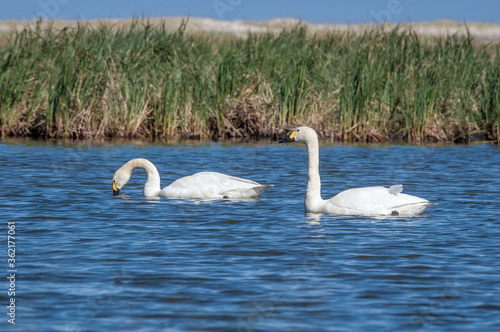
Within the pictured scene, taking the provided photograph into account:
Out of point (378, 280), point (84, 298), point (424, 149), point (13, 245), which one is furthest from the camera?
point (424, 149)

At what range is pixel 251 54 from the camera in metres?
18.2

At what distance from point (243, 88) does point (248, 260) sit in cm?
1114

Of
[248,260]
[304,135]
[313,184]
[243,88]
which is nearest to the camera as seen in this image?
[248,260]

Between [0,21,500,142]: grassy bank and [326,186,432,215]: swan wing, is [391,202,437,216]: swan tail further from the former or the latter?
[0,21,500,142]: grassy bank

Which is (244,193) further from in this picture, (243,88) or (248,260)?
(243,88)

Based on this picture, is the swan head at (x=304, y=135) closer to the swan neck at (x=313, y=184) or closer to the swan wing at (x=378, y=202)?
the swan neck at (x=313, y=184)

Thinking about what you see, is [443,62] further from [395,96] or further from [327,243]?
[327,243]

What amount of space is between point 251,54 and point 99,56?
10.4ft

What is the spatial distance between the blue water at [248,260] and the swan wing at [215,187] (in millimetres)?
184

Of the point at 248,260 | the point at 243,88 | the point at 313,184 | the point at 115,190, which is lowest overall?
the point at 248,260

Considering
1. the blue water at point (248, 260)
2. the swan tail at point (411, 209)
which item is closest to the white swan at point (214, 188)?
the blue water at point (248, 260)

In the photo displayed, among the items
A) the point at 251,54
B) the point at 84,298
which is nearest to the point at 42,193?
the point at 84,298

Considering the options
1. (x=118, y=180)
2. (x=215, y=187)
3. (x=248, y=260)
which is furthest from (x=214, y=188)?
(x=248, y=260)

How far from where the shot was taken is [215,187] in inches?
427
